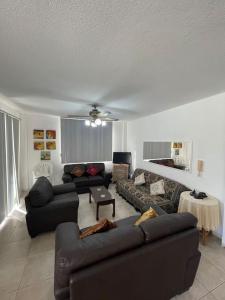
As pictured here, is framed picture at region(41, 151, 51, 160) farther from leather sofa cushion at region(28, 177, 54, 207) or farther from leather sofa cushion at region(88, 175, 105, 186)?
leather sofa cushion at region(28, 177, 54, 207)

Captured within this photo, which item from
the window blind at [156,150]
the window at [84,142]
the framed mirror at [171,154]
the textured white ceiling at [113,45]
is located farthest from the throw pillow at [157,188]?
the window at [84,142]

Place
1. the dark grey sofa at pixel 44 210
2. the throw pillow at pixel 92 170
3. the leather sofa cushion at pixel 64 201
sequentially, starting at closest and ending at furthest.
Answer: the dark grey sofa at pixel 44 210 < the leather sofa cushion at pixel 64 201 < the throw pillow at pixel 92 170

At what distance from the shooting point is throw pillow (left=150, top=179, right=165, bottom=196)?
3.39 metres

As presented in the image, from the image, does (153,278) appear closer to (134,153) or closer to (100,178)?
(100,178)

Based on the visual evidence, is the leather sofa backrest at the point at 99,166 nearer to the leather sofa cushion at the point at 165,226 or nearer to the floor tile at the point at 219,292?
the leather sofa cushion at the point at 165,226

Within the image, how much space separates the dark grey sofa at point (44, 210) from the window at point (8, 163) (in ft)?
2.63

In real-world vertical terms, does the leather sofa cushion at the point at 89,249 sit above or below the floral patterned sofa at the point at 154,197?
above

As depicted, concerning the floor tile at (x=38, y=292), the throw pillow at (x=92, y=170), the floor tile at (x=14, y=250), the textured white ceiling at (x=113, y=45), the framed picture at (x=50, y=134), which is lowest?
the floor tile at (x=38, y=292)

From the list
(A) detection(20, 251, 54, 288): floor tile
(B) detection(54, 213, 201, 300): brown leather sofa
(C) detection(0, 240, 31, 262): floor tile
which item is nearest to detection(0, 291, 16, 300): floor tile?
(A) detection(20, 251, 54, 288): floor tile

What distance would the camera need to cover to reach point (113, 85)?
215 centimetres

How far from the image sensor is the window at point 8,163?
287 cm

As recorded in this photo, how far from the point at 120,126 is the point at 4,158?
→ 404 centimetres

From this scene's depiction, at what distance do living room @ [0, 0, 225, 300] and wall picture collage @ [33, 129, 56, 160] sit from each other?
3.45 ft

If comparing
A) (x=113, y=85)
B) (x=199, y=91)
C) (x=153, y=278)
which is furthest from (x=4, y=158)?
(x=199, y=91)
